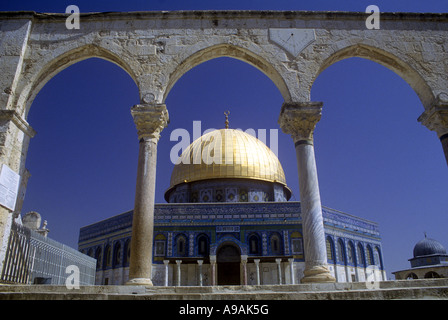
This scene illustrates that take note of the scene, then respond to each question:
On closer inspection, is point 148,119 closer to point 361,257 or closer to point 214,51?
point 214,51

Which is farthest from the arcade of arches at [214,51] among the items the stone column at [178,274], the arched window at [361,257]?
the arched window at [361,257]

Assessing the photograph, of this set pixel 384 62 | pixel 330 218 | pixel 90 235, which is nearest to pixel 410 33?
pixel 384 62

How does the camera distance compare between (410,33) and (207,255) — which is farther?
(207,255)

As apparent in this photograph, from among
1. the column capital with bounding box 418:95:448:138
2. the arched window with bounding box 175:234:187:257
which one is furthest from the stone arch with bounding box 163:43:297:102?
the arched window with bounding box 175:234:187:257

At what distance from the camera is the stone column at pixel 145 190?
5.67 metres

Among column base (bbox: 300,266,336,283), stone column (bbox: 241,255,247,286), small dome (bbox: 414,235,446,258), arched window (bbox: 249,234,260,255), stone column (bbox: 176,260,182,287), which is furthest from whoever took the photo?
small dome (bbox: 414,235,446,258)

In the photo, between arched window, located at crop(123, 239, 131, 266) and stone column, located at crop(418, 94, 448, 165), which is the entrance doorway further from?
stone column, located at crop(418, 94, 448, 165)

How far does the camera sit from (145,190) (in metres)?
6.07

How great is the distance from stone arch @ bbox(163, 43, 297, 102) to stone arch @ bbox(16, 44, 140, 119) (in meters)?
0.85

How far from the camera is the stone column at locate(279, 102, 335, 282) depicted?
5.75 meters
